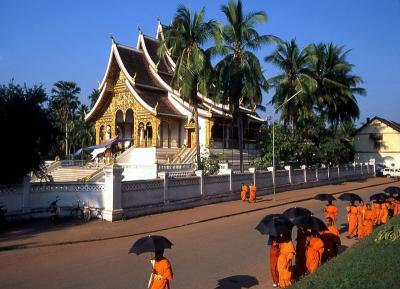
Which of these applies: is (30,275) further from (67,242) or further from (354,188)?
(354,188)

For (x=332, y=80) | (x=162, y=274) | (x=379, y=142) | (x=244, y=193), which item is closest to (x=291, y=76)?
(x=332, y=80)

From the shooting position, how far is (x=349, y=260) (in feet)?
24.2

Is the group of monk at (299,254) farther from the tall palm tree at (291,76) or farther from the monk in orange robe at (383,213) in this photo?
the tall palm tree at (291,76)

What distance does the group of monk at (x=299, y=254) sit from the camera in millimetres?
7027

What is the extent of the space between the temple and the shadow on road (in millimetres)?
22868

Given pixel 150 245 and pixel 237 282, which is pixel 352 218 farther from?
pixel 150 245

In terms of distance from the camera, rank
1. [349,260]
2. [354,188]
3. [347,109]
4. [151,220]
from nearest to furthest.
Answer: [349,260] → [151,220] → [354,188] → [347,109]

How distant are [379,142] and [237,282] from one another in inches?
1730

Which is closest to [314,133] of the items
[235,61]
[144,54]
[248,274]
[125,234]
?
[235,61]

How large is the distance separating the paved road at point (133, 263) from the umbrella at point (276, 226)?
124cm

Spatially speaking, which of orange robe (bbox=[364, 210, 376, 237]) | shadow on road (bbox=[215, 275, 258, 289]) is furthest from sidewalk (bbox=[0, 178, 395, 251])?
orange robe (bbox=[364, 210, 376, 237])

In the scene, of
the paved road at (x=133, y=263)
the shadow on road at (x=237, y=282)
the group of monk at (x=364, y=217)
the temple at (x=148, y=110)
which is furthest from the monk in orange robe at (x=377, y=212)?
the temple at (x=148, y=110)

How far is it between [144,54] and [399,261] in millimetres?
31503

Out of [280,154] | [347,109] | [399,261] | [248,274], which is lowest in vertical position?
[248,274]
